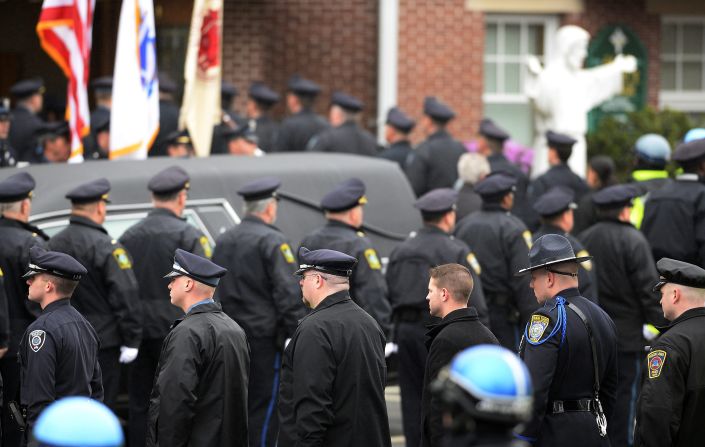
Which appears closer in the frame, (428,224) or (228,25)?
(428,224)

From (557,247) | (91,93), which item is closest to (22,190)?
(557,247)

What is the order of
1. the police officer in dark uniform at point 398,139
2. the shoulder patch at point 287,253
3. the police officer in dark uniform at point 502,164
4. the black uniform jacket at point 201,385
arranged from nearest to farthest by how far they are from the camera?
the black uniform jacket at point 201,385 → the shoulder patch at point 287,253 → the police officer in dark uniform at point 502,164 → the police officer in dark uniform at point 398,139

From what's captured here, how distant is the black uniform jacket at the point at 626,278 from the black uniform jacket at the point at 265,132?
224 inches

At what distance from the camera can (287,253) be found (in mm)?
9266

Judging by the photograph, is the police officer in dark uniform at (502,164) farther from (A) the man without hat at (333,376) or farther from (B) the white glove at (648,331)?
(A) the man without hat at (333,376)

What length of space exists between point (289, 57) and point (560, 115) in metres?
4.08

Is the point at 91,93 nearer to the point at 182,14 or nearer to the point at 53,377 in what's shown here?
the point at 182,14

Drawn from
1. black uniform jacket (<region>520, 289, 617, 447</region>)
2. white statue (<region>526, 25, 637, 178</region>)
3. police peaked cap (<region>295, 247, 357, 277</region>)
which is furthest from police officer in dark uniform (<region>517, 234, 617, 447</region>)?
white statue (<region>526, 25, 637, 178</region>)

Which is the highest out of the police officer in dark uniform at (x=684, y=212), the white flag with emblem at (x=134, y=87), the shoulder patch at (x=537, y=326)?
the white flag with emblem at (x=134, y=87)

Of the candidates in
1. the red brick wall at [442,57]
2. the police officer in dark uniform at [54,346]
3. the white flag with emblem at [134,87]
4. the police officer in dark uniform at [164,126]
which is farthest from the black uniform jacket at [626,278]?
the red brick wall at [442,57]

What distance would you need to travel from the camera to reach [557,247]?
270 inches

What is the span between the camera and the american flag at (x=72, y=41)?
1123cm

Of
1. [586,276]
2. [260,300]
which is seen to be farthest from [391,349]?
[586,276]

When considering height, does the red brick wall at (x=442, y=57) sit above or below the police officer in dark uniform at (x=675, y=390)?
above
